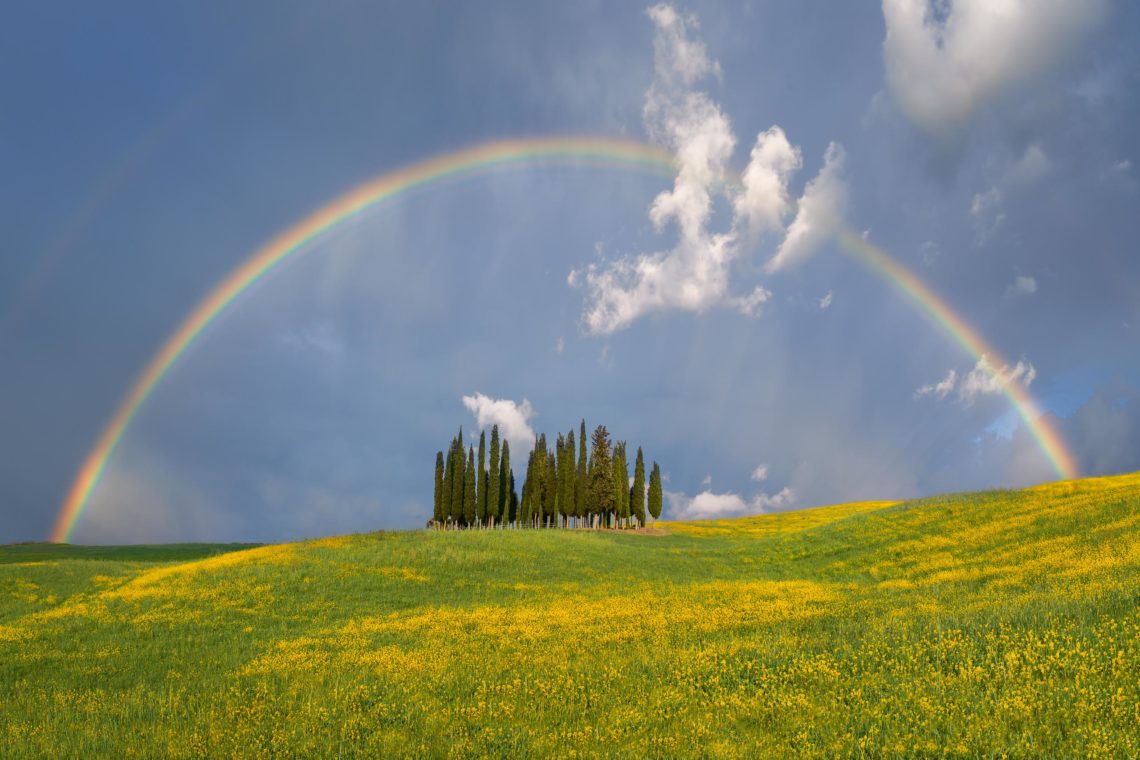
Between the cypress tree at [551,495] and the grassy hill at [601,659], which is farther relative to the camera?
the cypress tree at [551,495]

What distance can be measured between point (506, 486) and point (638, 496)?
21.5m

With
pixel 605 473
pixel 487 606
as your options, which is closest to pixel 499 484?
pixel 605 473

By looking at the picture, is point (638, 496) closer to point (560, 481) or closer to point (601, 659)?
point (560, 481)

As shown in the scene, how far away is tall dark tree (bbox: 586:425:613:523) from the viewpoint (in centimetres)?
9738

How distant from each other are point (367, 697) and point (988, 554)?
32408mm

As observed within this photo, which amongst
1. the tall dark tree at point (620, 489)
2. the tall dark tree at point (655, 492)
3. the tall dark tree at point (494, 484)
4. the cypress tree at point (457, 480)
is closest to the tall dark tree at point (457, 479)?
the cypress tree at point (457, 480)

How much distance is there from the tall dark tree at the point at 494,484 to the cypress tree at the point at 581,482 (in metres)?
12.2

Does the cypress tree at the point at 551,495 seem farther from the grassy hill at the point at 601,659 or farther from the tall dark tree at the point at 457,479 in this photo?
the grassy hill at the point at 601,659

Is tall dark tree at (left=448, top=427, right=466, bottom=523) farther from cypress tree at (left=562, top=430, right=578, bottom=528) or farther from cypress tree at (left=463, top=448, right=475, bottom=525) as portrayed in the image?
cypress tree at (left=562, top=430, right=578, bottom=528)

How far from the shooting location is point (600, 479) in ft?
324

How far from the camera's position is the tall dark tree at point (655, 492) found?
9862 cm

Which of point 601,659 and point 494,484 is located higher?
point 494,484

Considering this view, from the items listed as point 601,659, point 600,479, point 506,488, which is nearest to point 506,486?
point 506,488

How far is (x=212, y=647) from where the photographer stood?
2114cm
